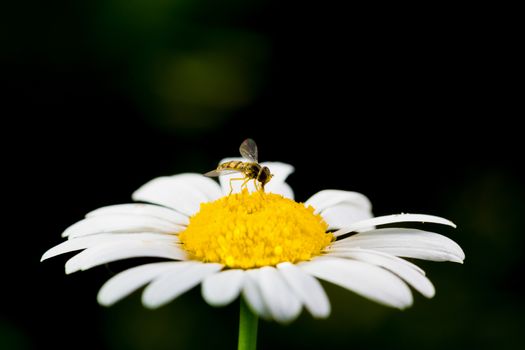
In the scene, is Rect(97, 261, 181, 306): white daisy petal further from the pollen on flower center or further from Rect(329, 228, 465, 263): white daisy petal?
Rect(329, 228, 465, 263): white daisy petal

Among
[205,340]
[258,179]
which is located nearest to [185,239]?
[258,179]

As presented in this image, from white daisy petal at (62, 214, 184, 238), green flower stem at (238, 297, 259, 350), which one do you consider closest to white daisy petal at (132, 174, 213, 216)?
white daisy petal at (62, 214, 184, 238)

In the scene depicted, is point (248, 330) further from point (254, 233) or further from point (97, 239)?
point (97, 239)

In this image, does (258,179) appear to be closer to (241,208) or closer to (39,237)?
(241,208)

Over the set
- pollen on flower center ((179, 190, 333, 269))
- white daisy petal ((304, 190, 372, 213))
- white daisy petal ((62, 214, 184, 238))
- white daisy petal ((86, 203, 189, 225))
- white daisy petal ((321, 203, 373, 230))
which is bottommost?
pollen on flower center ((179, 190, 333, 269))

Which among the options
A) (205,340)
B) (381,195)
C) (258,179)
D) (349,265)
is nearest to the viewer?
(349,265)

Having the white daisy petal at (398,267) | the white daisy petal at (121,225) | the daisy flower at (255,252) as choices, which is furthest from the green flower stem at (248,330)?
the white daisy petal at (121,225)
